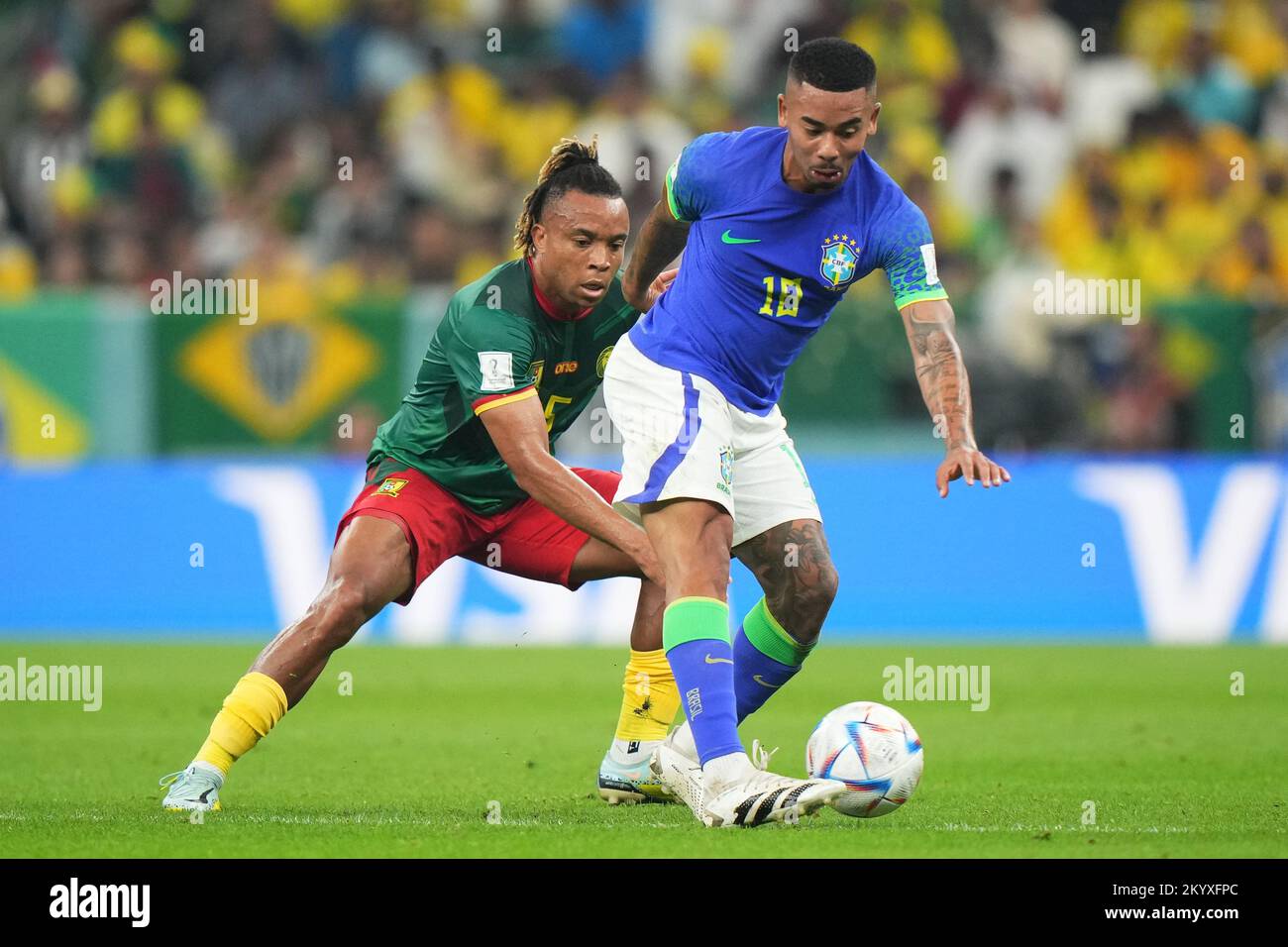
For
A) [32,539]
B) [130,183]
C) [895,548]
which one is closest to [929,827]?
[895,548]

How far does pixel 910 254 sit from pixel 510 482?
1778mm

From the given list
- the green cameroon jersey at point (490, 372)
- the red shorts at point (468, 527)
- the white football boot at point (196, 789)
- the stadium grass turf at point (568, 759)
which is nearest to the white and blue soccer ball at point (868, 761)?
the stadium grass turf at point (568, 759)

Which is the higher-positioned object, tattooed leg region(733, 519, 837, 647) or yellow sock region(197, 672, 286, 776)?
tattooed leg region(733, 519, 837, 647)

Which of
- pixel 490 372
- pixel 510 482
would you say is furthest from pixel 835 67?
pixel 510 482

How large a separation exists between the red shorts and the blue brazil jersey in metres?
0.85

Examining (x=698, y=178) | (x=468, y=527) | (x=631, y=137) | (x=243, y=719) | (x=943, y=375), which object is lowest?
(x=243, y=719)

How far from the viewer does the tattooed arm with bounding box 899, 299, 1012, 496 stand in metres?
6.09

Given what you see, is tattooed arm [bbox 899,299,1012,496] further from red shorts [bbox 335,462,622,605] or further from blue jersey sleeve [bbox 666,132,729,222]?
red shorts [bbox 335,462,622,605]

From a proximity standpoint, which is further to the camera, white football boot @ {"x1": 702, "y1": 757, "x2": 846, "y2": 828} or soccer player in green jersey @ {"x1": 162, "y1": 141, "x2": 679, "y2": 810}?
soccer player in green jersey @ {"x1": 162, "y1": 141, "x2": 679, "y2": 810}

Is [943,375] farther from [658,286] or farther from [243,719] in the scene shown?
[243,719]

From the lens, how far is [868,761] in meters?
6.31

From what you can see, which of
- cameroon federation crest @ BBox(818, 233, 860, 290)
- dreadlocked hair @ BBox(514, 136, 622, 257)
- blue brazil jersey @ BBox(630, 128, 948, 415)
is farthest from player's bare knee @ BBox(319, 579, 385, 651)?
cameroon federation crest @ BBox(818, 233, 860, 290)

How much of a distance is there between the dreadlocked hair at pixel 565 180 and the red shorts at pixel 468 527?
36.6 inches

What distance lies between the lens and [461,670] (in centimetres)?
1146
